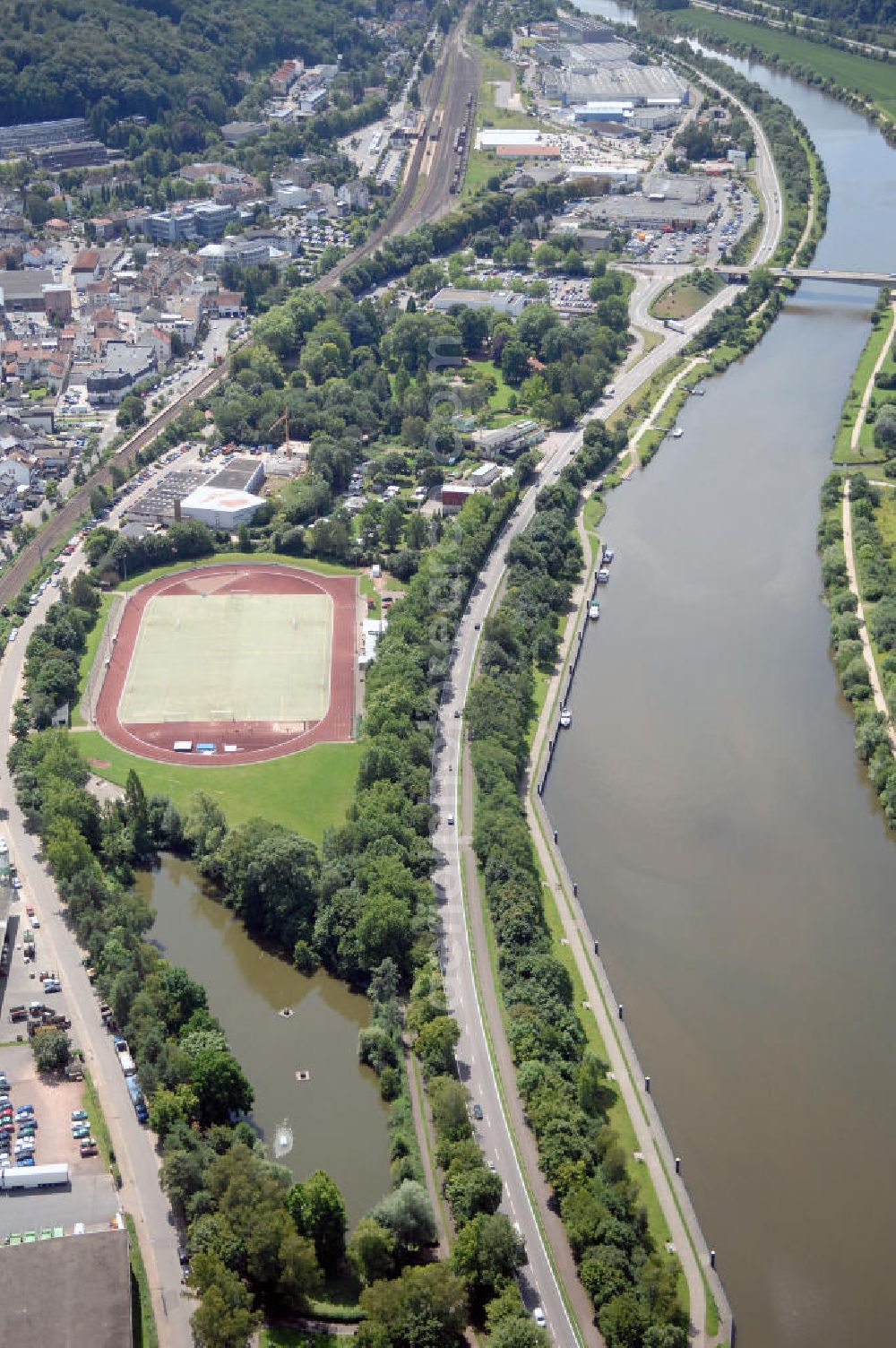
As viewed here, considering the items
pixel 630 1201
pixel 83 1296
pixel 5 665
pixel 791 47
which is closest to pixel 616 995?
pixel 630 1201

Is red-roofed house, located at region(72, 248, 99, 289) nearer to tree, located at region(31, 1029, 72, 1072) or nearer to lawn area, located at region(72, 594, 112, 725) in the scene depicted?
lawn area, located at region(72, 594, 112, 725)

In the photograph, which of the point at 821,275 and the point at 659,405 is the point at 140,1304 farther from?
the point at 821,275

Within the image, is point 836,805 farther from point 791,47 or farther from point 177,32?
point 791,47

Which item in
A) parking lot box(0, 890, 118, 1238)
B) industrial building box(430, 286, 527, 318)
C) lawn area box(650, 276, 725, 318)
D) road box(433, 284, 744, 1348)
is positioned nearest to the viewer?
road box(433, 284, 744, 1348)

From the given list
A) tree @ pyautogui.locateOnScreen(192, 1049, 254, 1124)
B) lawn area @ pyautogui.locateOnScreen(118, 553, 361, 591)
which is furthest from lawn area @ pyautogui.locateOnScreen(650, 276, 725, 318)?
tree @ pyautogui.locateOnScreen(192, 1049, 254, 1124)

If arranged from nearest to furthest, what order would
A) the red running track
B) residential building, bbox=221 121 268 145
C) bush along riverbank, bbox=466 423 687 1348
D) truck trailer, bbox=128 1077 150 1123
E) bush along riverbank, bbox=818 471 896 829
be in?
bush along riverbank, bbox=466 423 687 1348
truck trailer, bbox=128 1077 150 1123
bush along riverbank, bbox=818 471 896 829
the red running track
residential building, bbox=221 121 268 145

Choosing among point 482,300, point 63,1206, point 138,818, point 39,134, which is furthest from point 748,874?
point 39,134
